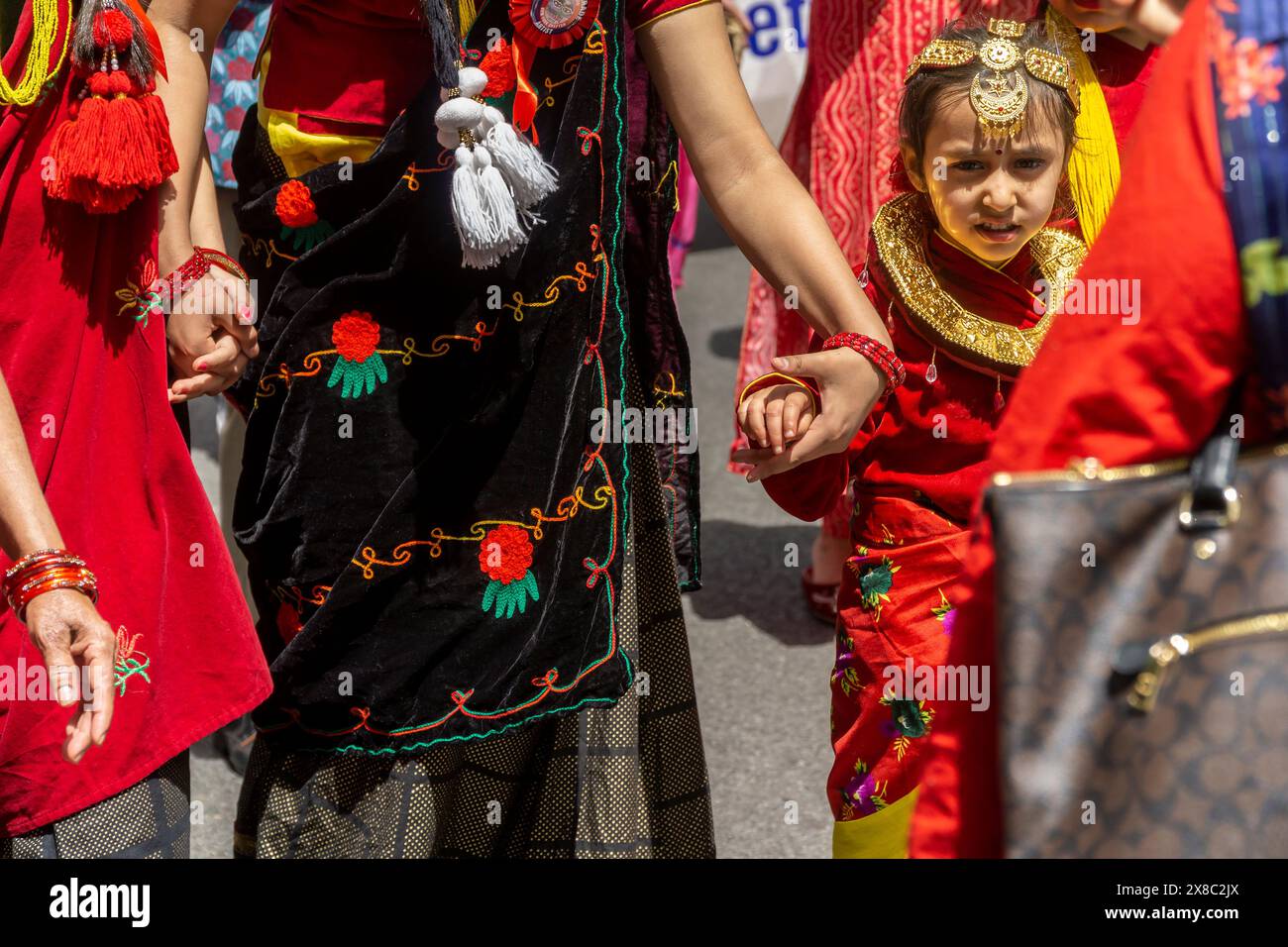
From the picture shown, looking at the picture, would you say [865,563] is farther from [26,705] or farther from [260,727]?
[26,705]

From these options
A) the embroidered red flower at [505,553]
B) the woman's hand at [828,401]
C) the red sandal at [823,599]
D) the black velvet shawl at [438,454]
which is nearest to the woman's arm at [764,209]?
the woman's hand at [828,401]

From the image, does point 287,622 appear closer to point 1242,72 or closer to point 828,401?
point 828,401

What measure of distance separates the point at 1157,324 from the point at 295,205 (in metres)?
1.24

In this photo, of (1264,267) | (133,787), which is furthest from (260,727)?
(1264,267)

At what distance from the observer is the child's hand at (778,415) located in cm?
174

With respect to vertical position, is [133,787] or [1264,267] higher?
[1264,267]

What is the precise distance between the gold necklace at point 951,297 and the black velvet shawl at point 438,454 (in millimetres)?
443

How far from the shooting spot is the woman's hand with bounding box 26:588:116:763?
4.99 ft

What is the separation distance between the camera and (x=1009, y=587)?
1094mm

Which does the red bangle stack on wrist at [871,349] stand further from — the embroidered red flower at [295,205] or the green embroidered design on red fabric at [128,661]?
the green embroidered design on red fabric at [128,661]

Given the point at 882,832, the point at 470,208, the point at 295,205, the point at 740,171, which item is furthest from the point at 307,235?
the point at 882,832

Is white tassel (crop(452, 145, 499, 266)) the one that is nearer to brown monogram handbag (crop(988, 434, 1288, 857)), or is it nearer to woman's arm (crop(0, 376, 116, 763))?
woman's arm (crop(0, 376, 116, 763))
